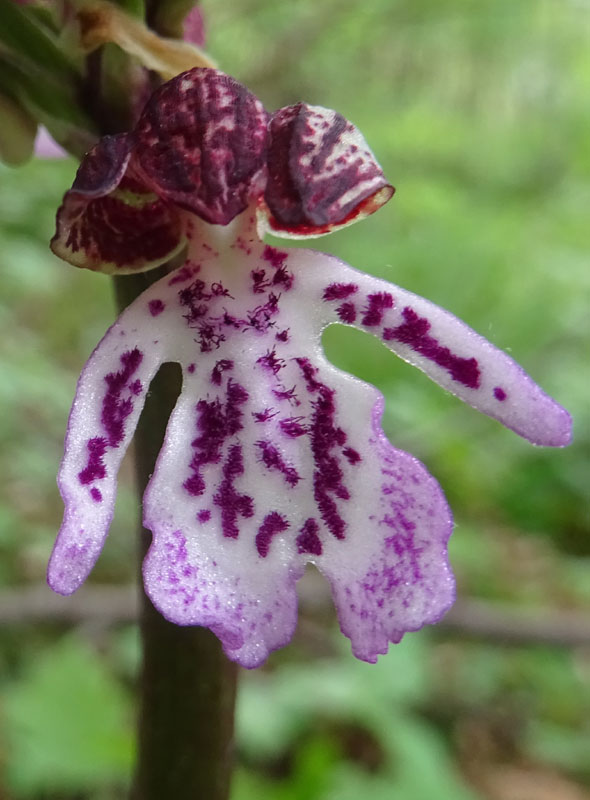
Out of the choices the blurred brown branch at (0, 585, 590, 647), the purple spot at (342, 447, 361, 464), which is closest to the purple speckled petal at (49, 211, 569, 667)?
the purple spot at (342, 447, 361, 464)

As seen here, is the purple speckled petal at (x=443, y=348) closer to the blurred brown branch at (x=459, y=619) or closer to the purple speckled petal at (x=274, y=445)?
the purple speckled petal at (x=274, y=445)

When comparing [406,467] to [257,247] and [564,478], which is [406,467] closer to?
[257,247]

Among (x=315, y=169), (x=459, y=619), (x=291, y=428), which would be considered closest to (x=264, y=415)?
(x=291, y=428)

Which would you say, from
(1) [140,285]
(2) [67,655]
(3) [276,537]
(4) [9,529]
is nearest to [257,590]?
(3) [276,537]

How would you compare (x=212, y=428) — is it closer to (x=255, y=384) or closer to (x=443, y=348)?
(x=255, y=384)

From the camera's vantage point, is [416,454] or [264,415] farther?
[416,454]

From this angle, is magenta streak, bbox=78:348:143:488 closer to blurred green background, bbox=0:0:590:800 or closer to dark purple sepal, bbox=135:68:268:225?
dark purple sepal, bbox=135:68:268:225

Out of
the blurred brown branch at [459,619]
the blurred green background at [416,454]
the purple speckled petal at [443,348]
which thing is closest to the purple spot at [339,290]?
the purple speckled petal at [443,348]
